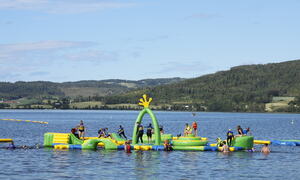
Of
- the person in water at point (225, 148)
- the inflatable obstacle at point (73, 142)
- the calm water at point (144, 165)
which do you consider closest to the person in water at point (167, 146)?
the calm water at point (144, 165)

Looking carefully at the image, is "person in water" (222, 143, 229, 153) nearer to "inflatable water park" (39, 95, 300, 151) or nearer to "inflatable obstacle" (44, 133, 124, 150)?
"inflatable water park" (39, 95, 300, 151)

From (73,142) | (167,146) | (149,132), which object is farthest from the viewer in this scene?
(149,132)

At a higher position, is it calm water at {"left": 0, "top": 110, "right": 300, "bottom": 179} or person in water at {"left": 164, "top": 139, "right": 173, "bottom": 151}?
person in water at {"left": 164, "top": 139, "right": 173, "bottom": 151}

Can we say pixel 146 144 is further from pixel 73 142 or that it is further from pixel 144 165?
pixel 144 165

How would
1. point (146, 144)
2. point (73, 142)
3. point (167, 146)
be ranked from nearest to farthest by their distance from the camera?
point (167, 146) < point (146, 144) < point (73, 142)

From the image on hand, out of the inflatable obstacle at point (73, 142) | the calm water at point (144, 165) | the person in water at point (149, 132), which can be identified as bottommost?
the calm water at point (144, 165)

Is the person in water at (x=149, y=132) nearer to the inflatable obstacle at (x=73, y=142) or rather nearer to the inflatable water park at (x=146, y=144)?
the inflatable water park at (x=146, y=144)

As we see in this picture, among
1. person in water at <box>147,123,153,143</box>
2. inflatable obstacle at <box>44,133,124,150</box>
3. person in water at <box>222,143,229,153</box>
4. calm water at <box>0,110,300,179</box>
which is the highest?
person in water at <box>147,123,153,143</box>

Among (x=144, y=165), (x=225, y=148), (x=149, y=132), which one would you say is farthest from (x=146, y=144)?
(x=144, y=165)

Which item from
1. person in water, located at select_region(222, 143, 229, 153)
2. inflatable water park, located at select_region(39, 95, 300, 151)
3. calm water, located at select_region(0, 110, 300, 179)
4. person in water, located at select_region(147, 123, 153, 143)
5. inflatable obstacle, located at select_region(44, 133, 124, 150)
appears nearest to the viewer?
calm water, located at select_region(0, 110, 300, 179)

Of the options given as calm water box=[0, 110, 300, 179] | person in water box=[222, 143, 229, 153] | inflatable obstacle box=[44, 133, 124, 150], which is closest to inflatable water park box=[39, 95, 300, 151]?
inflatable obstacle box=[44, 133, 124, 150]

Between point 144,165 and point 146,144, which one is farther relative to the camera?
point 146,144

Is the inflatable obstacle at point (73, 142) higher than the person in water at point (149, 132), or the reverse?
the person in water at point (149, 132)

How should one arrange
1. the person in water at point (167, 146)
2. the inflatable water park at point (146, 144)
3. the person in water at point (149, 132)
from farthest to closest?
the person in water at point (149, 132) < the inflatable water park at point (146, 144) < the person in water at point (167, 146)
